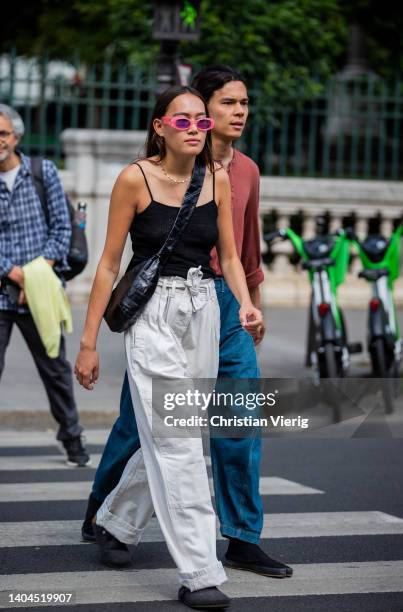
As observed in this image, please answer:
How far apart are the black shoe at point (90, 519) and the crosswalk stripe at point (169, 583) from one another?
13.6 inches

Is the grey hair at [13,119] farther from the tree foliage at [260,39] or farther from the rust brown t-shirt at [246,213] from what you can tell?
the tree foliage at [260,39]

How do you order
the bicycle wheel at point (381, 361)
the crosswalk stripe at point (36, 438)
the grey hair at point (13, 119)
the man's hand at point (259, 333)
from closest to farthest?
the man's hand at point (259, 333) < the grey hair at point (13, 119) < the crosswalk stripe at point (36, 438) < the bicycle wheel at point (381, 361)

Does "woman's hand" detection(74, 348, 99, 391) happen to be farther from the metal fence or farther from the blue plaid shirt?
the metal fence

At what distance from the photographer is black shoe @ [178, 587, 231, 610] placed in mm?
4887

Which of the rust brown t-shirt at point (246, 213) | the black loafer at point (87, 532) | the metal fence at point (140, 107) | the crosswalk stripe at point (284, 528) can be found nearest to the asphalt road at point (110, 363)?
the metal fence at point (140, 107)

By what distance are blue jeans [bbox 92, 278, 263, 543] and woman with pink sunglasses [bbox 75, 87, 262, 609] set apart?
0.23m

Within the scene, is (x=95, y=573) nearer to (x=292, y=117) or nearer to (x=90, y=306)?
(x=90, y=306)

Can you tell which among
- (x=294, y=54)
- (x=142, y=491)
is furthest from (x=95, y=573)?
(x=294, y=54)

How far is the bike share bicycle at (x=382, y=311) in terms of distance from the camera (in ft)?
34.2

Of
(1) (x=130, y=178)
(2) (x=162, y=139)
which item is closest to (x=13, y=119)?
(2) (x=162, y=139)

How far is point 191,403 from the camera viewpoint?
5035 mm

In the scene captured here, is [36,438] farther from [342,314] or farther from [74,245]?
[342,314]

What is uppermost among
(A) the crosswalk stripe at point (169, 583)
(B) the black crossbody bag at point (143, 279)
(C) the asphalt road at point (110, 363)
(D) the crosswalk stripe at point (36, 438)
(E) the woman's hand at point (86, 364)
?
(B) the black crossbody bag at point (143, 279)

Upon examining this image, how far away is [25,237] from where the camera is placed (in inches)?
294
